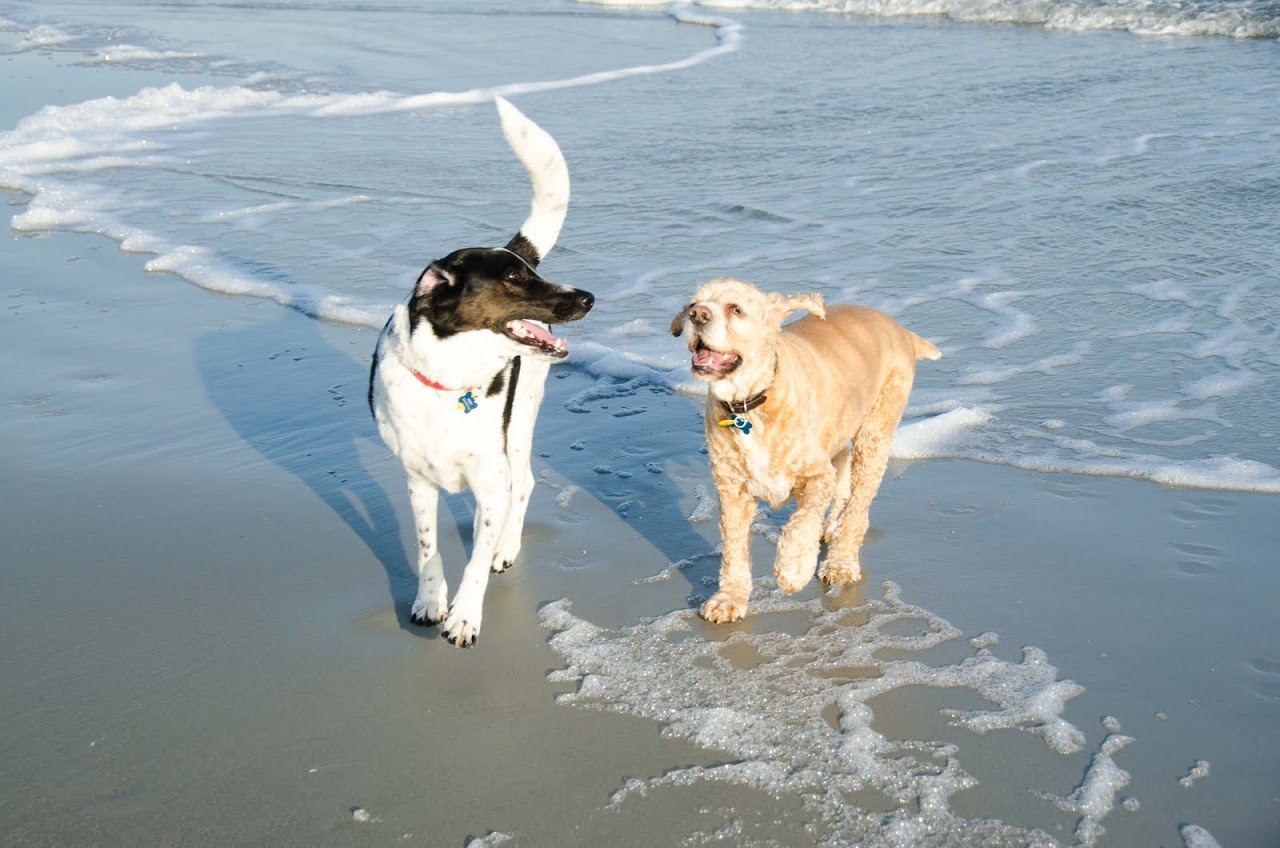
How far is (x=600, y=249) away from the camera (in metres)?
9.85

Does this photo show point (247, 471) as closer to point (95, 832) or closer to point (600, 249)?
point (95, 832)

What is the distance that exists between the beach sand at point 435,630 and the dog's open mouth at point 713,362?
0.98 metres

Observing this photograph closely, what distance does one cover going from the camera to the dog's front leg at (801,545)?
473 centimetres

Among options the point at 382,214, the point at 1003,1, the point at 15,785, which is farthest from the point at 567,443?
the point at 1003,1

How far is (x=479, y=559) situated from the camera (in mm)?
4727

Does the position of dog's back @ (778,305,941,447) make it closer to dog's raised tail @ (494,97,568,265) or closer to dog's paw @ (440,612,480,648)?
dog's raised tail @ (494,97,568,265)

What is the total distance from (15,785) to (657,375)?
4477 millimetres

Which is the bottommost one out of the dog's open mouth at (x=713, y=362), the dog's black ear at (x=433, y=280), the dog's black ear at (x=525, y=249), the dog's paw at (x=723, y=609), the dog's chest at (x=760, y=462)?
the dog's paw at (x=723, y=609)

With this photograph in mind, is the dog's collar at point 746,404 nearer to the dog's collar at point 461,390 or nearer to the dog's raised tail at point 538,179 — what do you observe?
the dog's collar at point 461,390

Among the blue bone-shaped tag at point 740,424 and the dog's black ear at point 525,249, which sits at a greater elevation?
the dog's black ear at point 525,249

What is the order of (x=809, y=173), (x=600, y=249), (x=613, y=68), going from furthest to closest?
(x=613, y=68), (x=809, y=173), (x=600, y=249)

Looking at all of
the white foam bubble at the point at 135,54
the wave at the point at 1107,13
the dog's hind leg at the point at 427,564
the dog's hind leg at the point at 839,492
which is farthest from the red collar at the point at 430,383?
the white foam bubble at the point at 135,54

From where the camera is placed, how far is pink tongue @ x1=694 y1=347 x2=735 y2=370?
452cm

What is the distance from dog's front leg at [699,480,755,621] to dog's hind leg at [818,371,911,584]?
18.8 inches
